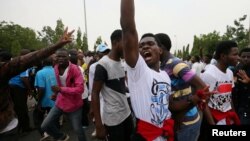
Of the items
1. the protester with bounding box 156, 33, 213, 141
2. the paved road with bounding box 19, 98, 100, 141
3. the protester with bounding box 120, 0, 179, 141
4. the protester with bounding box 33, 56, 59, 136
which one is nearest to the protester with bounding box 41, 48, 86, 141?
the protester with bounding box 33, 56, 59, 136

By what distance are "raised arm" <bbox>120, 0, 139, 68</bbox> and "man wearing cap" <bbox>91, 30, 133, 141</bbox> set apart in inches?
51.4

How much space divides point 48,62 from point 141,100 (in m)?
4.21

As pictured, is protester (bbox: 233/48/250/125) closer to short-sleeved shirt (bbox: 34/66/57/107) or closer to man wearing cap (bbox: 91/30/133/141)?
man wearing cap (bbox: 91/30/133/141)

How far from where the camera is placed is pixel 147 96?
101 inches

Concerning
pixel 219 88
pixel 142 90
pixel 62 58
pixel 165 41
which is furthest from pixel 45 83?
pixel 142 90

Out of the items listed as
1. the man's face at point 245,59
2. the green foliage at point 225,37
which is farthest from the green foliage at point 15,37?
the man's face at point 245,59

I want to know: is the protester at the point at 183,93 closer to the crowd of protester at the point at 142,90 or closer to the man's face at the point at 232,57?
the crowd of protester at the point at 142,90

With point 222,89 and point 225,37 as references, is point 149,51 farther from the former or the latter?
point 225,37

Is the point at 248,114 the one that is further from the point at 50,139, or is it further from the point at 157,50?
the point at 50,139

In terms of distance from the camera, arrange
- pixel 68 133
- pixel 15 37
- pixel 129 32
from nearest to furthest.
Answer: pixel 129 32, pixel 68 133, pixel 15 37

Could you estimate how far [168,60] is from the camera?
3422 millimetres

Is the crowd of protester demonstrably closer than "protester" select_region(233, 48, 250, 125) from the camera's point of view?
Yes

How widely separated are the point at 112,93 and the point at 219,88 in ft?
4.34

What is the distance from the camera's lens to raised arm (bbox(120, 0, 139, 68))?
2.42 m
